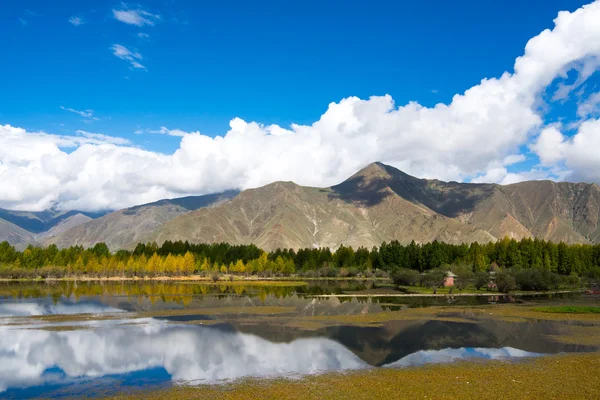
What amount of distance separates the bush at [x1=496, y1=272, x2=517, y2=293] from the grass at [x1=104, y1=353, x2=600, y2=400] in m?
82.5

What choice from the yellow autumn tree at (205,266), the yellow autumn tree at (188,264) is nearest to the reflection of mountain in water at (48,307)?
the yellow autumn tree at (188,264)

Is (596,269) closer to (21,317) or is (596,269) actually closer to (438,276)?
(438,276)

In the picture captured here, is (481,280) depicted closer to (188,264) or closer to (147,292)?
(147,292)

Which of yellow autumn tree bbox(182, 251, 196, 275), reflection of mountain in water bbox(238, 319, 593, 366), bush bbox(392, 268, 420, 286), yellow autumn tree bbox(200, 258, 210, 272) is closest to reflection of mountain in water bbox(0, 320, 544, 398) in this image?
reflection of mountain in water bbox(238, 319, 593, 366)

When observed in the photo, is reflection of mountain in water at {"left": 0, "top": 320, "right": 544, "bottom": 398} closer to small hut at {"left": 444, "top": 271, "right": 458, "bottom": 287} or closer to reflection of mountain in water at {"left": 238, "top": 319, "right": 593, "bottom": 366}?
reflection of mountain in water at {"left": 238, "top": 319, "right": 593, "bottom": 366}

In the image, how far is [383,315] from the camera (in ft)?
215

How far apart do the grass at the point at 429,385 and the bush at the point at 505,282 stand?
271 ft

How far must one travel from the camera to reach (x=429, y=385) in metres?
30.0

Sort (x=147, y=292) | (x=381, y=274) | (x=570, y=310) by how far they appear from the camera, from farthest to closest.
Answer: (x=381, y=274), (x=147, y=292), (x=570, y=310)

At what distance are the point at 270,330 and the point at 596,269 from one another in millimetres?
144624

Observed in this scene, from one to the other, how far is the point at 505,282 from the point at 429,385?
93.6m

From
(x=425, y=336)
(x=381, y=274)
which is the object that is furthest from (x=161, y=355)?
(x=381, y=274)

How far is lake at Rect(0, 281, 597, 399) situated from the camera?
33.6 metres

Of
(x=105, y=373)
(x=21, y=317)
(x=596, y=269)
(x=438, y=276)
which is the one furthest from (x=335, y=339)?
(x=596, y=269)
